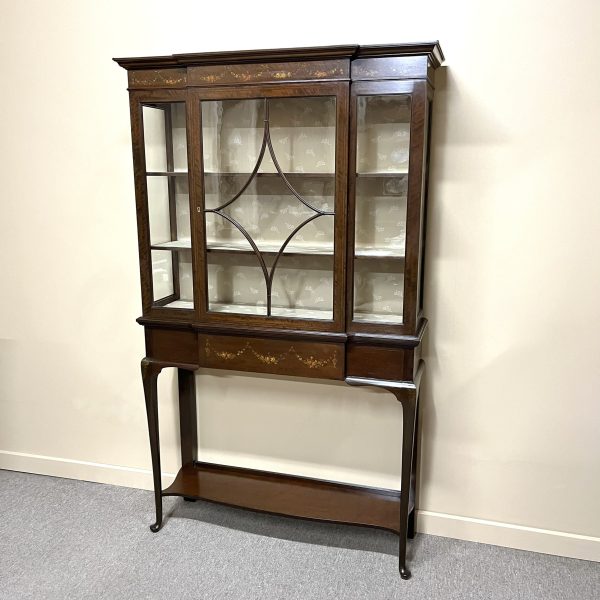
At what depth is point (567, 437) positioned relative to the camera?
203cm

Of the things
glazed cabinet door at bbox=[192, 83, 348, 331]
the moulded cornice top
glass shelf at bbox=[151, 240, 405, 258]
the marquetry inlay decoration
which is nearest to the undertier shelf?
the marquetry inlay decoration

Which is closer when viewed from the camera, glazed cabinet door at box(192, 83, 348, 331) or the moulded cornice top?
the moulded cornice top

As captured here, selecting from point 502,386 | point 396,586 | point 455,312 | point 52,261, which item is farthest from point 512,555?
point 52,261

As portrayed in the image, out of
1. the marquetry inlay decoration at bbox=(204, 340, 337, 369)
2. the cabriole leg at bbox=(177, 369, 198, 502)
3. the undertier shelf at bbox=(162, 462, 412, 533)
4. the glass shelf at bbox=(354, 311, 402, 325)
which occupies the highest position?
the glass shelf at bbox=(354, 311, 402, 325)

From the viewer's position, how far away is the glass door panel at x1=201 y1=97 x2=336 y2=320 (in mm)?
1839

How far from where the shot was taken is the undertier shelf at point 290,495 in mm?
2057

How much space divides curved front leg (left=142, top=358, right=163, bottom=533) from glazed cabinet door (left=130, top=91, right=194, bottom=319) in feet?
0.68

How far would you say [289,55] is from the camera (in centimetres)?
172

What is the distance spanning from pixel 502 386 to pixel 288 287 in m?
0.82

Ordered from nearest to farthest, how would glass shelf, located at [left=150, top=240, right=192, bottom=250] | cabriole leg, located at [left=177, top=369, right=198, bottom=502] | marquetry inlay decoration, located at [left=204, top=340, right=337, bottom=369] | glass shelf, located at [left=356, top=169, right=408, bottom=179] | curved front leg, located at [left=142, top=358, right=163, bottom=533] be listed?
glass shelf, located at [left=356, top=169, right=408, bottom=179], marquetry inlay decoration, located at [left=204, top=340, right=337, bottom=369], glass shelf, located at [left=150, top=240, right=192, bottom=250], curved front leg, located at [left=142, top=358, right=163, bottom=533], cabriole leg, located at [left=177, top=369, right=198, bottom=502]

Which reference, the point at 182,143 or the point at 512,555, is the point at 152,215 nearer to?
the point at 182,143

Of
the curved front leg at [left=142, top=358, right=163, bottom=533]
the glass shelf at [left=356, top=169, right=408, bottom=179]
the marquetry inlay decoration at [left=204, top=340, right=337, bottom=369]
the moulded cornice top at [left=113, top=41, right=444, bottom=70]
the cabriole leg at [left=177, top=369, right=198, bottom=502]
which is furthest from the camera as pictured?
the cabriole leg at [left=177, top=369, right=198, bottom=502]

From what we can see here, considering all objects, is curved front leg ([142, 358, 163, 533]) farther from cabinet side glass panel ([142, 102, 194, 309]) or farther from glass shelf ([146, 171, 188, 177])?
glass shelf ([146, 171, 188, 177])

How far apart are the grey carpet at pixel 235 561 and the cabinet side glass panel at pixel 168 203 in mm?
881
